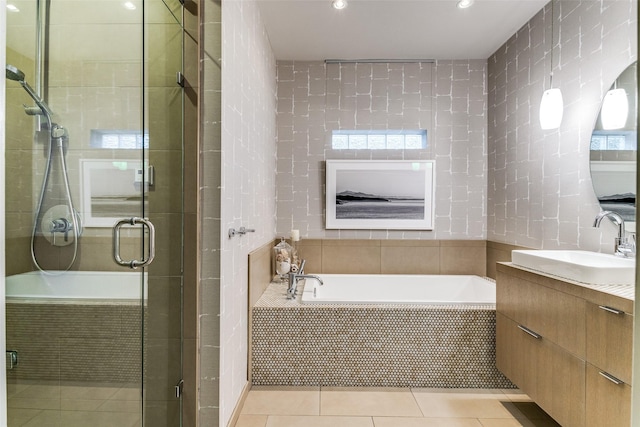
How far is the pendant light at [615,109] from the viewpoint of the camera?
209cm

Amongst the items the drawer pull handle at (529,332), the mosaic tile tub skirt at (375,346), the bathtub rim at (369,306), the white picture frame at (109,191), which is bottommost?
the mosaic tile tub skirt at (375,346)

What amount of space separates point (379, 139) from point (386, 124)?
157 mm

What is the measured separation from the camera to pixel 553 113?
2520 millimetres

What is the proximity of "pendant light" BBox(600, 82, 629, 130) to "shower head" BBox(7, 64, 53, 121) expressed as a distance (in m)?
2.61

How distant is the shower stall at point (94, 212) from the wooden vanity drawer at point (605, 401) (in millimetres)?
1769

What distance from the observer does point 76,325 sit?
1065 mm

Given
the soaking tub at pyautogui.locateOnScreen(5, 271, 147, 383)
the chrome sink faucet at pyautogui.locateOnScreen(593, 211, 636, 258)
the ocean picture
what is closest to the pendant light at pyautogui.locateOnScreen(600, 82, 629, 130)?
the chrome sink faucet at pyautogui.locateOnScreen(593, 211, 636, 258)

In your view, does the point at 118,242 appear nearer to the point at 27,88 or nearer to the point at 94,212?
the point at 94,212

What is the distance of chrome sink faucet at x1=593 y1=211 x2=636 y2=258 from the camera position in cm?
199

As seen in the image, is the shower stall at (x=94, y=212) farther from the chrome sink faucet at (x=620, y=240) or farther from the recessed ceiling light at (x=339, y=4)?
the chrome sink faucet at (x=620, y=240)

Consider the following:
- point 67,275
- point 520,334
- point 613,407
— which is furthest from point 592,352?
point 67,275

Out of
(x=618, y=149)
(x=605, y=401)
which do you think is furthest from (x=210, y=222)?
(x=618, y=149)

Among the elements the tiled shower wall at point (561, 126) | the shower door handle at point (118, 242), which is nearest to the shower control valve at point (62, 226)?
the shower door handle at point (118, 242)

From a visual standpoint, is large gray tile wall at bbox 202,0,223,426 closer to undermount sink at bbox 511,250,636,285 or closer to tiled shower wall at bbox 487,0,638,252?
undermount sink at bbox 511,250,636,285
